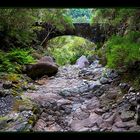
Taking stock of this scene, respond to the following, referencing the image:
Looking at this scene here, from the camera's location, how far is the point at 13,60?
339 inches

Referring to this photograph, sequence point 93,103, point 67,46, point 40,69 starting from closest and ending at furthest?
1. point 93,103
2. point 40,69
3. point 67,46

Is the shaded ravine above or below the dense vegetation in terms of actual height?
below

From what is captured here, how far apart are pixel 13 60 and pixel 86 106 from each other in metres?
3.63

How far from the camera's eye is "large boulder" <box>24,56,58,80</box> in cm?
842

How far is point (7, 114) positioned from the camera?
4836 mm

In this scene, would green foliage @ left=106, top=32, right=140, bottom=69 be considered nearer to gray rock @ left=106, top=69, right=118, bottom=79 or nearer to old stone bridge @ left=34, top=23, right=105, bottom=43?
gray rock @ left=106, top=69, right=118, bottom=79

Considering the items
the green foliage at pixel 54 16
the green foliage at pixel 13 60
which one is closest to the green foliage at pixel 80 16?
the green foliage at pixel 54 16

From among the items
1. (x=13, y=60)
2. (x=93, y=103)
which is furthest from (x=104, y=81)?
(x=13, y=60)

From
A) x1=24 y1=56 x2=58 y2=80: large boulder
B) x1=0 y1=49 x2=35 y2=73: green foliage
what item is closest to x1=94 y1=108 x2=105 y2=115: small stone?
x1=0 y1=49 x2=35 y2=73: green foliage

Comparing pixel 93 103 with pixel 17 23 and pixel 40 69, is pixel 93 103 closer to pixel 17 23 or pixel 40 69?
pixel 40 69

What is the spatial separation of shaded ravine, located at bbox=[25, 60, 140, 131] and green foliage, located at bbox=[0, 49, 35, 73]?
37.9 inches

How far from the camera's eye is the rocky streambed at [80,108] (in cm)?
453
